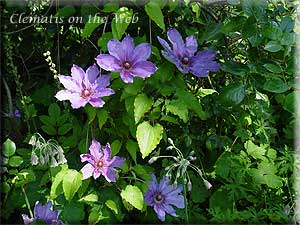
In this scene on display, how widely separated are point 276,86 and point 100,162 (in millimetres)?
438

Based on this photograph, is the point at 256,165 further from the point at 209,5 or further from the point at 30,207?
the point at 30,207

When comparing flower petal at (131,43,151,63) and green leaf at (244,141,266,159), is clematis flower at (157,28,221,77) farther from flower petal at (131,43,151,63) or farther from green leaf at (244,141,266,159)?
green leaf at (244,141,266,159)

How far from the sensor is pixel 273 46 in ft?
4.28

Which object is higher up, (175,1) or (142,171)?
(175,1)

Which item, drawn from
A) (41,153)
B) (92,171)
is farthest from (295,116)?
(41,153)

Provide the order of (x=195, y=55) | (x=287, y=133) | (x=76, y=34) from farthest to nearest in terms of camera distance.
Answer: (x=76, y=34), (x=287, y=133), (x=195, y=55)

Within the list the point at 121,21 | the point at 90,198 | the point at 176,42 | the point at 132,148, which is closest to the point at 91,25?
the point at 121,21

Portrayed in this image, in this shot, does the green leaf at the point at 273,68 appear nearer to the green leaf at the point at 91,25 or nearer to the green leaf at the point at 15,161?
the green leaf at the point at 91,25

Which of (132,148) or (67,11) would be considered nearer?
(132,148)

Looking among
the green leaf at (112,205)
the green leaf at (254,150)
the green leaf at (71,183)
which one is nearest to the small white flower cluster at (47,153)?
the green leaf at (71,183)

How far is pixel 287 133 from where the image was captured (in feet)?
5.18

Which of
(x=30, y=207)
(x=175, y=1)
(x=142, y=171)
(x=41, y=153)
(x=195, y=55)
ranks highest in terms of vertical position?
(x=175, y=1)

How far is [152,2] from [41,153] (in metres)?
0.42

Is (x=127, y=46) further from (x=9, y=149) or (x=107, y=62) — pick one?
(x=9, y=149)
